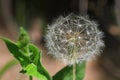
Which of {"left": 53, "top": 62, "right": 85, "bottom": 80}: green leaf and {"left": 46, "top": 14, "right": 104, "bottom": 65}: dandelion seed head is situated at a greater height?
{"left": 46, "top": 14, "right": 104, "bottom": 65}: dandelion seed head

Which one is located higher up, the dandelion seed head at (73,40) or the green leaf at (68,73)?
the dandelion seed head at (73,40)

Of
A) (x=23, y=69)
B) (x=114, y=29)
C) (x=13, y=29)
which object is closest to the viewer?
(x=23, y=69)

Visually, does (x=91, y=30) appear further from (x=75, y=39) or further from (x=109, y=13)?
(x=109, y=13)

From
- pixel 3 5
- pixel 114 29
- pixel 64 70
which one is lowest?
pixel 114 29

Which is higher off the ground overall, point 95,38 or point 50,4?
point 95,38

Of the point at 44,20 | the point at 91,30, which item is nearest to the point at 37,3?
the point at 44,20

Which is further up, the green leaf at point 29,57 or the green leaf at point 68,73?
the green leaf at point 29,57

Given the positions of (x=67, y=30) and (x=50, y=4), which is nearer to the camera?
(x=67, y=30)

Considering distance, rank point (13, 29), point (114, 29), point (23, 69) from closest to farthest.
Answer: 1. point (23, 69)
2. point (13, 29)
3. point (114, 29)
